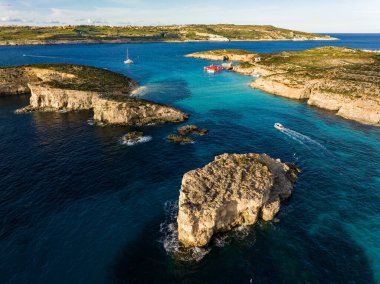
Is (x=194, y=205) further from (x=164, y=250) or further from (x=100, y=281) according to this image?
(x=100, y=281)

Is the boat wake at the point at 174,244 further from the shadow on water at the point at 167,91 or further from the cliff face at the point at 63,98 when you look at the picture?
the shadow on water at the point at 167,91

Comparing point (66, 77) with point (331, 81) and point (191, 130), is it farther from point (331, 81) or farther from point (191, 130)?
point (331, 81)

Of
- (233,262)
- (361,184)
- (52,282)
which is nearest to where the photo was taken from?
(52,282)

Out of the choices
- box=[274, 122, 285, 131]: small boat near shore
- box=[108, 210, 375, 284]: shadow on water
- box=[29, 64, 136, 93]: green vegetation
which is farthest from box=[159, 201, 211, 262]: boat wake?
box=[29, 64, 136, 93]: green vegetation

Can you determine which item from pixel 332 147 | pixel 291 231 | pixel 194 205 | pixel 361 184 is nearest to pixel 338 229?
pixel 291 231

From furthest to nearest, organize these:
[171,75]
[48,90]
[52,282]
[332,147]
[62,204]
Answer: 1. [171,75]
2. [48,90]
3. [332,147]
4. [62,204]
5. [52,282]

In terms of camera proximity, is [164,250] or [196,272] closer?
[196,272]

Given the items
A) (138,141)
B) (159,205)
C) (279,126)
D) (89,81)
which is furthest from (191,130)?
(89,81)
